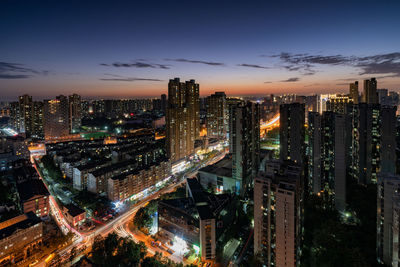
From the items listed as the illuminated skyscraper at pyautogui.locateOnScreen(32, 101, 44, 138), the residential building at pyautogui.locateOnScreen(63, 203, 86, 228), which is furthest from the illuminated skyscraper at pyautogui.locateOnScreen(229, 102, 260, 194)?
the illuminated skyscraper at pyautogui.locateOnScreen(32, 101, 44, 138)

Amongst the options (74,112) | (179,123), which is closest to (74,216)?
(179,123)

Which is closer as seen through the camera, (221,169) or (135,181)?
(135,181)

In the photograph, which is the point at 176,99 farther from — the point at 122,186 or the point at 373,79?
the point at 373,79

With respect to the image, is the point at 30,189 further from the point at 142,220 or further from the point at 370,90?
the point at 370,90

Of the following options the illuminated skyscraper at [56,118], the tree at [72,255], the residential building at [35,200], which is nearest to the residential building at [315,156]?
the tree at [72,255]

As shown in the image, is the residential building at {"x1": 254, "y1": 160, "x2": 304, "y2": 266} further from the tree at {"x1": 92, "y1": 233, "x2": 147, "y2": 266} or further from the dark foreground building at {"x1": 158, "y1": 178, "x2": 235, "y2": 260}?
the tree at {"x1": 92, "y1": 233, "x2": 147, "y2": 266}

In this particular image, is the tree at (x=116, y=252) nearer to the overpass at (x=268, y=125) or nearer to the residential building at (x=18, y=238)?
the residential building at (x=18, y=238)
